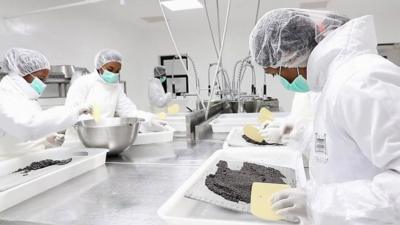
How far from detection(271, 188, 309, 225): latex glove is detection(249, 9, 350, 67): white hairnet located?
343mm

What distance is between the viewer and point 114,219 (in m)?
0.70

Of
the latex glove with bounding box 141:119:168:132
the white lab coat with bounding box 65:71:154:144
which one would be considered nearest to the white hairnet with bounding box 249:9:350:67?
the latex glove with bounding box 141:119:168:132

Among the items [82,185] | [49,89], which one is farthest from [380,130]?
[49,89]

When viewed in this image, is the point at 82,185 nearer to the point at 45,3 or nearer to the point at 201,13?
the point at 45,3

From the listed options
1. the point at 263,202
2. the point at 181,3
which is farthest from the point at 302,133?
the point at 181,3

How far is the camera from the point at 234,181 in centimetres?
82

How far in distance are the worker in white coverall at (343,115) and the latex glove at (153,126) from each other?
113 cm

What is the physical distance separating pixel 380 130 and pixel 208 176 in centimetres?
46

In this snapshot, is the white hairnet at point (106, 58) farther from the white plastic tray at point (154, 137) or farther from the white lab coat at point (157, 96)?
the white lab coat at point (157, 96)

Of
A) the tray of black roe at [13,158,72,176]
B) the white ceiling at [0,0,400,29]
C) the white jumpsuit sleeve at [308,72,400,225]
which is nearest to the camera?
the white jumpsuit sleeve at [308,72,400,225]

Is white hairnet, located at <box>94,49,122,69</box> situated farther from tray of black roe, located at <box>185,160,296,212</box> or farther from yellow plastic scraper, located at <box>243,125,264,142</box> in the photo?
tray of black roe, located at <box>185,160,296,212</box>

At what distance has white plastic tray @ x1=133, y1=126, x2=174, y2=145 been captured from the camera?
164cm

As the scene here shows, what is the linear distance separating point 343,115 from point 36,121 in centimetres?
139

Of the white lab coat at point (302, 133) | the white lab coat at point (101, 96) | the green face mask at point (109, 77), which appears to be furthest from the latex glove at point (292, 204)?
the green face mask at point (109, 77)
